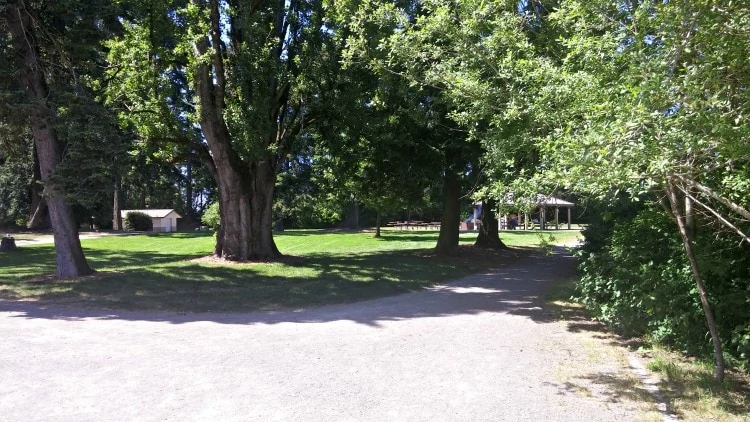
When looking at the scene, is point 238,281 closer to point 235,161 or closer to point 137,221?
point 235,161

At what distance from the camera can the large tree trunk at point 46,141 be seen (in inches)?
501

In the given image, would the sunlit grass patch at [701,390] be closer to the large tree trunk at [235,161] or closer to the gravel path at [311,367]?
the gravel path at [311,367]

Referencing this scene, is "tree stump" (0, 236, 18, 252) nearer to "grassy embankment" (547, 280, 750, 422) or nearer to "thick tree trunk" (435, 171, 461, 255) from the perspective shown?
"thick tree trunk" (435, 171, 461, 255)

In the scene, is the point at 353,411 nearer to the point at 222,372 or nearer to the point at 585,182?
the point at 222,372

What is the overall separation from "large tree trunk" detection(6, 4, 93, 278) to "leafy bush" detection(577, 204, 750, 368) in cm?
1161

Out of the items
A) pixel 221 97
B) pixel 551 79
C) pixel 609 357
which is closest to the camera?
pixel 551 79

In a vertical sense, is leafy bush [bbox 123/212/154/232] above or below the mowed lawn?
above

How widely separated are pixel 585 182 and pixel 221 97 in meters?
13.4

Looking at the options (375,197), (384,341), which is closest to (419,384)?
(384,341)

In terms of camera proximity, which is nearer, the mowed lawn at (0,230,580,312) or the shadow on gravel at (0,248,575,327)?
the shadow on gravel at (0,248,575,327)

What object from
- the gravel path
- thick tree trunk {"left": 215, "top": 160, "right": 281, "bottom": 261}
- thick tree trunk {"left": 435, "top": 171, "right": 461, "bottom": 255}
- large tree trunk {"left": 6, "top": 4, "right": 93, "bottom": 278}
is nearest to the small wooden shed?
thick tree trunk {"left": 215, "top": 160, "right": 281, "bottom": 261}

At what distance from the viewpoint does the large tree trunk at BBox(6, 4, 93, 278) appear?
12.7 metres

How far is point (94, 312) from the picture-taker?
10.3m

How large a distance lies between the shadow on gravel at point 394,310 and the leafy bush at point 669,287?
1.69 meters
